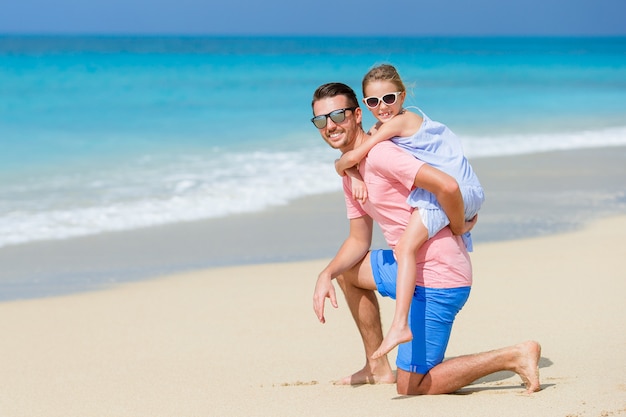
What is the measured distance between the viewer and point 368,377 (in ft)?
13.6

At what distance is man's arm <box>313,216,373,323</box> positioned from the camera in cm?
393

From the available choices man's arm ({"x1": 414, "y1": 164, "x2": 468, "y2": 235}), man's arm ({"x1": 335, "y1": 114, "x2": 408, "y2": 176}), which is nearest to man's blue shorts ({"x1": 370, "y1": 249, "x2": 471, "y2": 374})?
man's arm ({"x1": 414, "y1": 164, "x2": 468, "y2": 235})

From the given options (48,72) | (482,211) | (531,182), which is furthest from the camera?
(48,72)

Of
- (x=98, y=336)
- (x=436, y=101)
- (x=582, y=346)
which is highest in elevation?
(x=436, y=101)

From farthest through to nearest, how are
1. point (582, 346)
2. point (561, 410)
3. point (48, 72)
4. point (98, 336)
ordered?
point (48, 72), point (98, 336), point (582, 346), point (561, 410)

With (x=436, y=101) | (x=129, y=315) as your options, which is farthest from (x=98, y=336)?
(x=436, y=101)

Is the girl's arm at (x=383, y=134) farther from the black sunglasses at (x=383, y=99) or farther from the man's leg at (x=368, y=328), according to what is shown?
the man's leg at (x=368, y=328)

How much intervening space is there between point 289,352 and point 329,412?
1.02m

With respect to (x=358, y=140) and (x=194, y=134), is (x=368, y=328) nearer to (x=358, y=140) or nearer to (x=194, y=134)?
(x=358, y=140)

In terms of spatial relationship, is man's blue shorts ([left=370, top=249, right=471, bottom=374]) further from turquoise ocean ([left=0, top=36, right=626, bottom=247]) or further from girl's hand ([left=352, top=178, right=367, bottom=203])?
turquoise ocean ([left=0, top=36, right=626, bottom=247])

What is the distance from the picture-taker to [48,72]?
35844mm

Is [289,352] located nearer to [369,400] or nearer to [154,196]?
[369,400]

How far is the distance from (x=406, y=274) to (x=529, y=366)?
652 mm

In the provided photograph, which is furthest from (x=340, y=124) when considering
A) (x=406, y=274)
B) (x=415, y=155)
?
(x=406, y=274)
